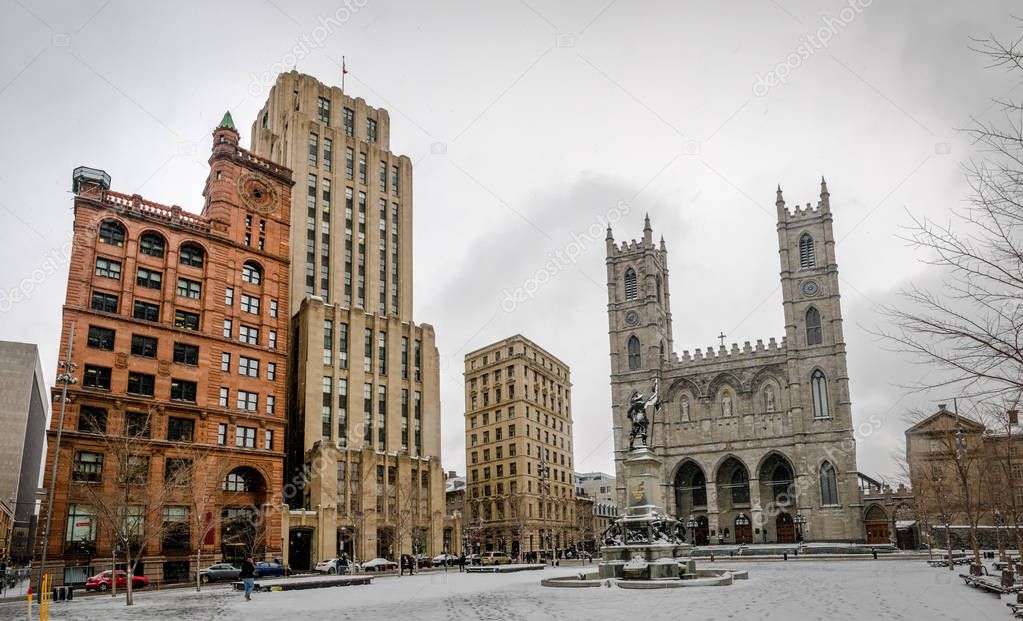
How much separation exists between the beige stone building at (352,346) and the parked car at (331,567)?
11.9ft

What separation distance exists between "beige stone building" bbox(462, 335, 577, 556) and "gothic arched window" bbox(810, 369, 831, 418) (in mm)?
33552

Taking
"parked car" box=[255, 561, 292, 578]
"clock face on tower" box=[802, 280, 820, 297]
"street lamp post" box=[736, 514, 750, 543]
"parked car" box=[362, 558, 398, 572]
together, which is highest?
"clock face on tower" box=[802, 280, 820, 297]

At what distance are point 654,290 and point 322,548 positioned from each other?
54169 mm

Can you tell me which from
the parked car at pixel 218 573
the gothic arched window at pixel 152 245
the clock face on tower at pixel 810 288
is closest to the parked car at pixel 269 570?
the parked car at pixel 218 573

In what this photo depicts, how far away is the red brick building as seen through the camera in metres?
46.1

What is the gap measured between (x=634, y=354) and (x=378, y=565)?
156 feet

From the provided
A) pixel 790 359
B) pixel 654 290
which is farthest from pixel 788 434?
pixel 654 290

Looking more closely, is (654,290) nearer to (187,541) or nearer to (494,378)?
(494,378)

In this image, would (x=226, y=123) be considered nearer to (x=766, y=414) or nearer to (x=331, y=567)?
(x=331, y=567)

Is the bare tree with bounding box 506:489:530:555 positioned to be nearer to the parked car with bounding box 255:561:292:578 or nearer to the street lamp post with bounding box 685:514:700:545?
the street lamp post with bounding box 685:514:700:545

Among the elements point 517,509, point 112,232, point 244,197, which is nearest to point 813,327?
point 517,509

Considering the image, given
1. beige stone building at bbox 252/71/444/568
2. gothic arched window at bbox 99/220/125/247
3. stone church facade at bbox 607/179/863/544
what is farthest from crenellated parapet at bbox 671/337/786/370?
gothic arched window at bbox 99/220/125/247

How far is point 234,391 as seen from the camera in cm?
5575

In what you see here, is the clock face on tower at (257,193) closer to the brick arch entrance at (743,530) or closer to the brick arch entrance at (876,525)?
the brick arch entrance at (743,530)
